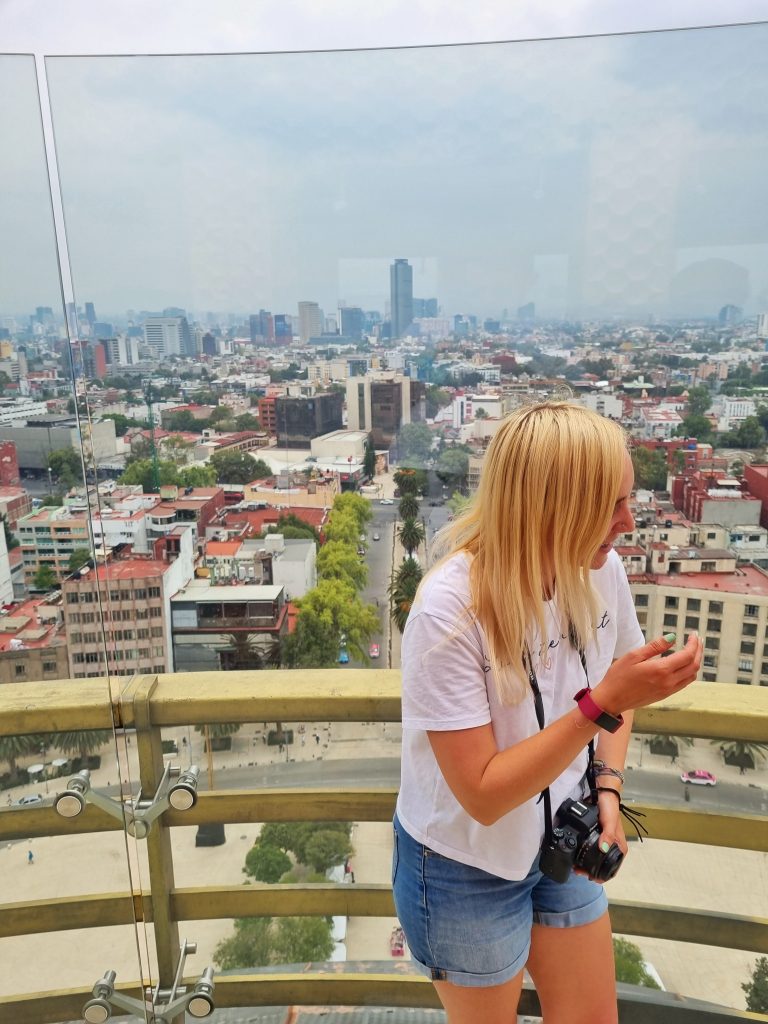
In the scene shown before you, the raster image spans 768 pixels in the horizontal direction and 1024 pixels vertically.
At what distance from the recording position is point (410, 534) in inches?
132

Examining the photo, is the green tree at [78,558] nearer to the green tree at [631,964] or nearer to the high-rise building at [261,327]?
the green tree at [631,964]

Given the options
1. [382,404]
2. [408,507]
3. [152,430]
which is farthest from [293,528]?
[152,430]

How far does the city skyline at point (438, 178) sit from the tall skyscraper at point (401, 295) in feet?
0.22

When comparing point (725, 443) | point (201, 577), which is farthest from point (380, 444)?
point (725, 443)

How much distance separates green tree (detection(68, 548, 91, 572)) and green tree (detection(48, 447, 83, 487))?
100mm

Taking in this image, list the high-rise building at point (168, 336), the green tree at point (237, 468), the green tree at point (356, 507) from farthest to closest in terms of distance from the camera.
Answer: the green tree at point (356, 507) → the green tree at point (237, 468) → the high-rise building at point (168, 336)

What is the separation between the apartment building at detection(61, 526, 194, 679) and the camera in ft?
3.42

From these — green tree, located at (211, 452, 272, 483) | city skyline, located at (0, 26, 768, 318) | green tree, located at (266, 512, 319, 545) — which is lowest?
green tree, located at (266, 512, 319, 545)

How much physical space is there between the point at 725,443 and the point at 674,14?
1.82 metres

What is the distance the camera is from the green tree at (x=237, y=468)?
402 cm

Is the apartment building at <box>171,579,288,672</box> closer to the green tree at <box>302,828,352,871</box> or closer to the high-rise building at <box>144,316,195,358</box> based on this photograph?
the green tree at <box>302,828,352,871</box>

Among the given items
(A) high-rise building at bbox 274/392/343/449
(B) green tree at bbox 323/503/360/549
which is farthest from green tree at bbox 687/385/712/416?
(B) green tree at bbox 323/503/360/549

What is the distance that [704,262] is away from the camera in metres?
2.93

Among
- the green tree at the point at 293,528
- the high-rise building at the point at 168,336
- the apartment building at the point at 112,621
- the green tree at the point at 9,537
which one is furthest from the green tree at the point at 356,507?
the green tree at the point at 9,537
